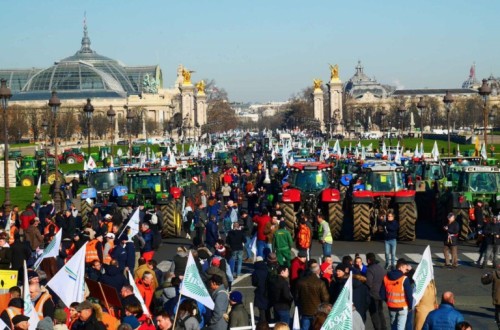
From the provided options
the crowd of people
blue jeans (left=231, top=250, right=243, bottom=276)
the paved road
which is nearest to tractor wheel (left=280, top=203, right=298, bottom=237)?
the paved road

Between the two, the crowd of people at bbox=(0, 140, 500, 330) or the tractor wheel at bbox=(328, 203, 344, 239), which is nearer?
the crowd of people at bbox=(0, 140, 500, 330)

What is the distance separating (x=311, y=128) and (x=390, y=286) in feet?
548

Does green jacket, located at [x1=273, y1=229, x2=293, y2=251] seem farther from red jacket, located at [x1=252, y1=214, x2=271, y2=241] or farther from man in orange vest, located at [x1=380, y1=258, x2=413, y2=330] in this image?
man in orange vest, located at [x1=380, y1=258, x2=413, y2=330]

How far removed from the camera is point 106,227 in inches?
969

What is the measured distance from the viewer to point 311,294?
1482cm

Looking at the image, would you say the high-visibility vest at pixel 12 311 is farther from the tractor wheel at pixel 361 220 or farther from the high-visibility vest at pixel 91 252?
the tractor wheel at pixel 361 220

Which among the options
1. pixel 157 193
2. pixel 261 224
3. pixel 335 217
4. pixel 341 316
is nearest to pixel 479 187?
pixel 335 217

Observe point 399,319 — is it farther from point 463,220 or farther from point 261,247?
point 463,220

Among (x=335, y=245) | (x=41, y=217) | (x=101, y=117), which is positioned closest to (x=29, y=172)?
(x=41, y=217)

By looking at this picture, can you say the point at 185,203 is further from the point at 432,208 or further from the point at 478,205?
the point at 478,205

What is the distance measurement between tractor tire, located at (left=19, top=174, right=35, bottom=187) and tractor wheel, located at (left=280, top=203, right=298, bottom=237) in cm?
A: 3684

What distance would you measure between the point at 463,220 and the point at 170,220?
8.08m

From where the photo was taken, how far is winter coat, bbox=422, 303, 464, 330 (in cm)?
1185

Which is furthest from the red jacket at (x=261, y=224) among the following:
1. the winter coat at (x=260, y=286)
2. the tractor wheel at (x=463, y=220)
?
the winter coat at (x=260, y=286)
